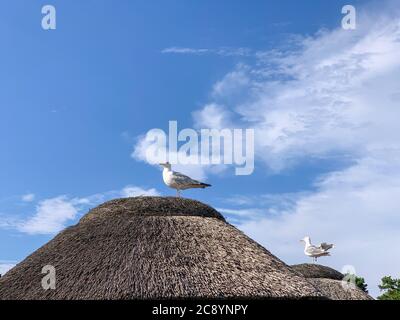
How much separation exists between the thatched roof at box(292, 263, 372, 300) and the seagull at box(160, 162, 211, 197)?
7.61 m

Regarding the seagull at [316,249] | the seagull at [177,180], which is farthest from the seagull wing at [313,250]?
the seagull at [177,180]

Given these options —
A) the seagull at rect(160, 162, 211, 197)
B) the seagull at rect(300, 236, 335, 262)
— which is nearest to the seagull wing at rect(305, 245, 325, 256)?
the seagull at rect(300, 236, 335, 262)

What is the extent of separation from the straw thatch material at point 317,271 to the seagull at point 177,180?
8.66 m

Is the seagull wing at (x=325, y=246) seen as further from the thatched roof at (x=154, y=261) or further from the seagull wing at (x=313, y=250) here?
the thatched roof at (x=154, y=261)

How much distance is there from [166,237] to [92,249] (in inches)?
75.7

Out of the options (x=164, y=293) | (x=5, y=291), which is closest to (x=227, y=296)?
(x=164, y=293)

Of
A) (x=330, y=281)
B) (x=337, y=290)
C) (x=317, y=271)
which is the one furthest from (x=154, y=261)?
(x=317, y=271)

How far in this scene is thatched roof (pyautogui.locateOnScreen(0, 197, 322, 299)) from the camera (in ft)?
46.8

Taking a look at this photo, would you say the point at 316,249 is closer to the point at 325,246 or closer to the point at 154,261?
the point at 325,246

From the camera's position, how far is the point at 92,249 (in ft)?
51.5
